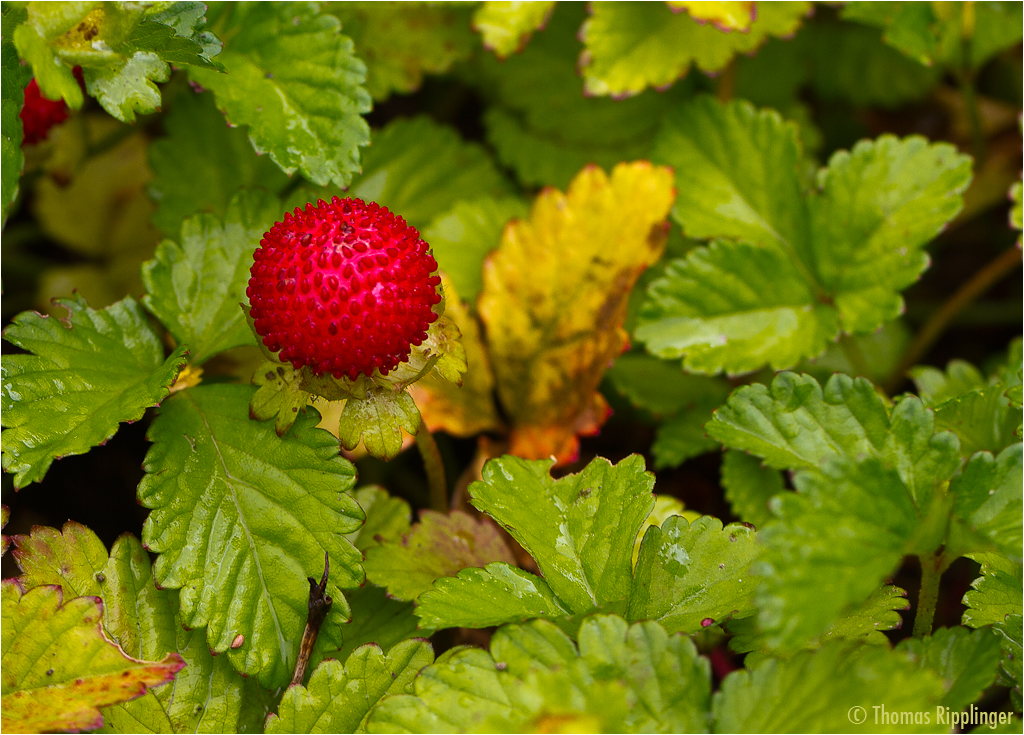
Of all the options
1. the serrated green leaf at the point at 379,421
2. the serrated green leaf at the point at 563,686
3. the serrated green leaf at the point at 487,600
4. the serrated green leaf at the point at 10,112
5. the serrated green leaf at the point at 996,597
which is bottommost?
the serrated green leaf at the point at 487,600

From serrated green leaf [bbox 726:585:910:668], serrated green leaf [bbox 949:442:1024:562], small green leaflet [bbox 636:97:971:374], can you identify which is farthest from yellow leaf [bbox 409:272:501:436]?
serrated green leaf [bbox 949:442:1024:562]

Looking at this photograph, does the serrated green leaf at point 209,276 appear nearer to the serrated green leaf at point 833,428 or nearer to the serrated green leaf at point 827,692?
the serrated green leaf at point 833,428

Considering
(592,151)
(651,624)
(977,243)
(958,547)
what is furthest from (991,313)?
(651,624)

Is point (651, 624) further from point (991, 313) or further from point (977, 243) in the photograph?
point (977, 243)

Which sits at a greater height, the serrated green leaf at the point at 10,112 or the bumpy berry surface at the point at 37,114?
the serrated green leaf at the point at 10,112

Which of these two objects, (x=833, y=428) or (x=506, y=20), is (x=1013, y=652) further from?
(x=506, y=20)

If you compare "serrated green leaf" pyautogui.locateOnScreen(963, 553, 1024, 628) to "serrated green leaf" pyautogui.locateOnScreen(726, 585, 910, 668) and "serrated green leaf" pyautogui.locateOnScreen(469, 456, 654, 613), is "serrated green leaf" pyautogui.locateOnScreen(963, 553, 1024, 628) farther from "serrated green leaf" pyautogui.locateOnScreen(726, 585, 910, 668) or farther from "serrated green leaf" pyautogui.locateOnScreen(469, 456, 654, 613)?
"serrated green leaf" pyautogui.locateOnScreen(469, 456, 654, 613)

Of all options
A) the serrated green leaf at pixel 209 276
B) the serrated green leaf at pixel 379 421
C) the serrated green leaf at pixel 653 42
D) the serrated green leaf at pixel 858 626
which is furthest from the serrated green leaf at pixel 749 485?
the serrated green leaf at pixel 209 276
